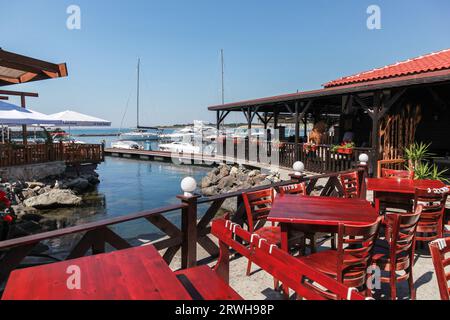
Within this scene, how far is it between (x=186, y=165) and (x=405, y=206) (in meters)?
18.9

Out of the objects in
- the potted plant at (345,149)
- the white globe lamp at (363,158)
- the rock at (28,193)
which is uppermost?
the potted plant at (345,149)

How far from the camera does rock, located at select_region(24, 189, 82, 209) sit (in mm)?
10453

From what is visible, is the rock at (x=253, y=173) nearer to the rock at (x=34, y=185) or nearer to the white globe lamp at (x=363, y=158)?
the white globe lamp at (x=363, y=158)

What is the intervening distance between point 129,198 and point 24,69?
7118 mm

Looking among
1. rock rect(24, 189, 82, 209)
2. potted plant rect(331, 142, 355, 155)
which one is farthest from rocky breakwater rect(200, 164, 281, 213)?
rock rect(24, 189, 82, 209)

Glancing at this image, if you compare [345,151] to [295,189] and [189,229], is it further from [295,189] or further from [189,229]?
[189,229]

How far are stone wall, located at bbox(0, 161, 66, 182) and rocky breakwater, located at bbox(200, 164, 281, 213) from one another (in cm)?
665

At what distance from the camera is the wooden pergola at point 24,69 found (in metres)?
5.43

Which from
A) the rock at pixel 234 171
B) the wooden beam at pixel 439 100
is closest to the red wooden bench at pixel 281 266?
the wooden beam at pixel 439 100

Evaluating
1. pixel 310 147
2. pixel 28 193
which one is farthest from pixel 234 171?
pixel 28 193

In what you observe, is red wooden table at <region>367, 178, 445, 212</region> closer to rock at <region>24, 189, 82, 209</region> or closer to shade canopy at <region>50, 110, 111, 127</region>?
rock at <region>24, 189, 82, 209</region>

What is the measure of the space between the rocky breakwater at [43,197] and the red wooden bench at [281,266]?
22.6 ft
